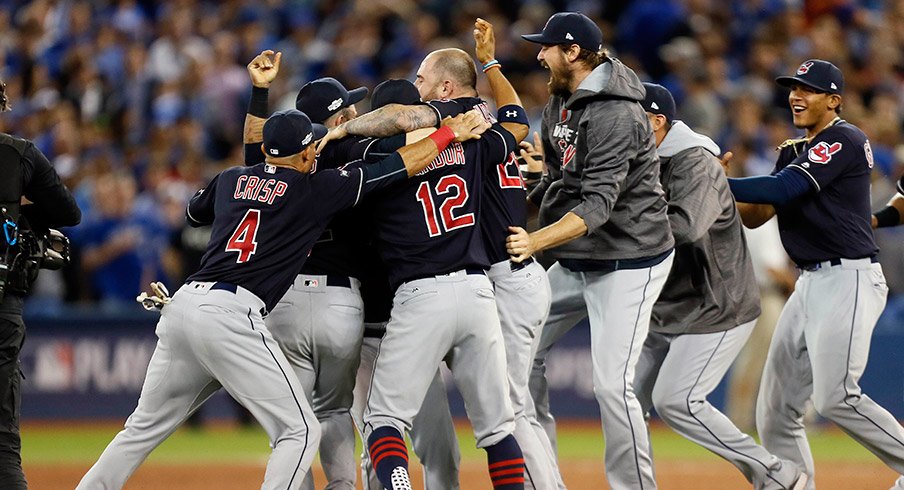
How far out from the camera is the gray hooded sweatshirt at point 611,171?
20.2 feet

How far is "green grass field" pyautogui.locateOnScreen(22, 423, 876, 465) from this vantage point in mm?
10078

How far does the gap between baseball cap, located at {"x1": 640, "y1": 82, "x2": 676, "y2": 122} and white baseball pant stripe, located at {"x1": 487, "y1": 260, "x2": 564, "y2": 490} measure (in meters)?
1.12

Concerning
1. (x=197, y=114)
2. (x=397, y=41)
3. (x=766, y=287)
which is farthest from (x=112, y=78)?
(x=766, y=287)

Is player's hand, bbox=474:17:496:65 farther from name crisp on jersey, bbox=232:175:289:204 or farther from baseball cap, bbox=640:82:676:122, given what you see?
name crisp on jersey, bbox=232:175:289:204

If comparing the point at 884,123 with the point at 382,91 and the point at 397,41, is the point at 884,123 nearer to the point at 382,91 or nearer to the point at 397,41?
the point at 397,41

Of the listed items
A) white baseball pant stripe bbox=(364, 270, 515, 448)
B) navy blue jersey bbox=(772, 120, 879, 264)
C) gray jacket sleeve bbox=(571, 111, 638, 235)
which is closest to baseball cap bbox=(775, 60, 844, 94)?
navy blue jersey bbox=(772, 120, 879, 264)

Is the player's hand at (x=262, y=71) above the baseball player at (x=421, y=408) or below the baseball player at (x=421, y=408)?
above

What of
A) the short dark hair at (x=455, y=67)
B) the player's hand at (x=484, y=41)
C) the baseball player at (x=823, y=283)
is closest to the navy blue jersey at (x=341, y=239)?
the short dark hair at (x=455, y=67)

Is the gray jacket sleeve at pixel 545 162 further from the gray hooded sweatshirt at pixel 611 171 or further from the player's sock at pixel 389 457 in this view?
the player's sock at pixel 389 457

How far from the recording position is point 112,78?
1489 cm

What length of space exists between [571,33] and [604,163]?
72 cm

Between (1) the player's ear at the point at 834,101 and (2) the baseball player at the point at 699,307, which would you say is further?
(1) the player's ear at the point at 834,101

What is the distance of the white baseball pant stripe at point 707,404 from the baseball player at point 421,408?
47.1 inches

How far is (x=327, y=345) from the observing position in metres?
6.06
